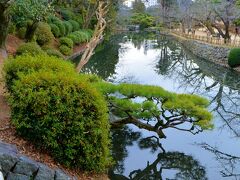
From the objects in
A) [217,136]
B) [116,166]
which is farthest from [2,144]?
[217,136]

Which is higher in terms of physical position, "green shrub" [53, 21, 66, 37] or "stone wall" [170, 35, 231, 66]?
"green shrub" [53, 21, 66, 37]

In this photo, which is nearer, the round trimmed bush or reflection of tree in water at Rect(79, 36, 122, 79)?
the round trimmed bush

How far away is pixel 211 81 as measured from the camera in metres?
19.6

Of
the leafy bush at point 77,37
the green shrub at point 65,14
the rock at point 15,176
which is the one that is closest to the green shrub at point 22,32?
the leafy bush at point 77,37

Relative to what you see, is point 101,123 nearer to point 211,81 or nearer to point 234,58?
point 211,81

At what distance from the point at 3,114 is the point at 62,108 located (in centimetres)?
194

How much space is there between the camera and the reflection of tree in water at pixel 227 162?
824cm

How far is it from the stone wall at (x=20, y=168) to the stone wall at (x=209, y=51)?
20904mm

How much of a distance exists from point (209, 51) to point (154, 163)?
21490 mm

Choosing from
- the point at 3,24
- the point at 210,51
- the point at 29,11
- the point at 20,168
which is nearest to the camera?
the point at 20,168

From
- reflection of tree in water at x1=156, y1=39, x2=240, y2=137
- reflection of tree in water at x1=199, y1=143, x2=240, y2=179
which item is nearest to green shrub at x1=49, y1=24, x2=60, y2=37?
reflection of tree in water at x1=156, y1=39, x2=240, y2=137

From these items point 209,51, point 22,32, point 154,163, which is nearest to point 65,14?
point 22,32

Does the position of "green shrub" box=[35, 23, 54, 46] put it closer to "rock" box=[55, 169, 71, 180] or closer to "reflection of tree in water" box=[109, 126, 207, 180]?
"reflection of tree in water" box=[109, 126, 207, 180]

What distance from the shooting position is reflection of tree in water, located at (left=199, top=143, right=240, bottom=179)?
8242 millimetres
